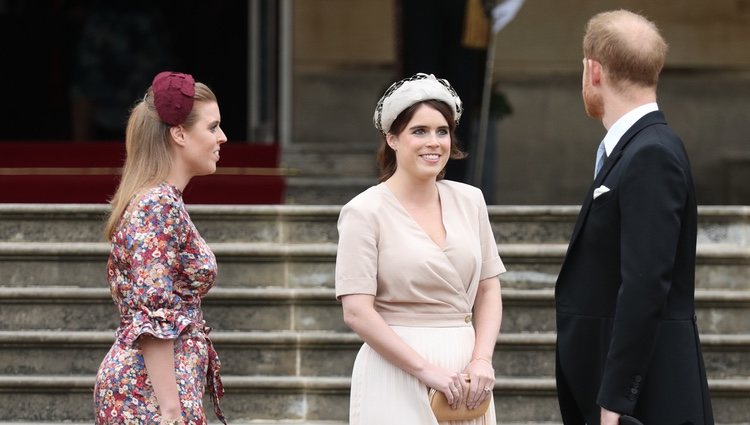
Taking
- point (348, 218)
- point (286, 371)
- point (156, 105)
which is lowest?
point (286, 371)

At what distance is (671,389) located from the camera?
365 cm

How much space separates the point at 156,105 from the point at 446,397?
115 centimetres

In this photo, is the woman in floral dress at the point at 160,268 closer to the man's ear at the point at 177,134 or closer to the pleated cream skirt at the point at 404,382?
the man's ear at the point at 177,134

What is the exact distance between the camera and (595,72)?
3.75 m

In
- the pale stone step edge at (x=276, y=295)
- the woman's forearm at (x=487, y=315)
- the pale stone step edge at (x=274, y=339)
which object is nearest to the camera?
the woman's forearm at (x=487, y=315)

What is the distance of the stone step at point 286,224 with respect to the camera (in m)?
6.81

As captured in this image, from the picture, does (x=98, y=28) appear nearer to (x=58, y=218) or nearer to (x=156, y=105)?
(x=58, y=218)

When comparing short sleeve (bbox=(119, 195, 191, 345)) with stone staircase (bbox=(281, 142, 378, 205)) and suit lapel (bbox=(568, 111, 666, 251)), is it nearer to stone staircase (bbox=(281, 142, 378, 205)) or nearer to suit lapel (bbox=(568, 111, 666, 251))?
suit lapel (bbox=(568, 111, 666, 251))

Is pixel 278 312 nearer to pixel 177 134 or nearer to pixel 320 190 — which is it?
pixel 177 134

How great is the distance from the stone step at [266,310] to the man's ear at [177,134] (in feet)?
8.30

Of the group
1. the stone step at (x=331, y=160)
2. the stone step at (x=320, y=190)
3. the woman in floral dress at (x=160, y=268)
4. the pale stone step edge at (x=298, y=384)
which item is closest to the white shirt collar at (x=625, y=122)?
the woman in floral dress at (x=160, y=268)

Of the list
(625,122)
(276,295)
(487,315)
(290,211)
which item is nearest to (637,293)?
(625,122)

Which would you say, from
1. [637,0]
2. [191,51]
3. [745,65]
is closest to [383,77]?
[637,0]

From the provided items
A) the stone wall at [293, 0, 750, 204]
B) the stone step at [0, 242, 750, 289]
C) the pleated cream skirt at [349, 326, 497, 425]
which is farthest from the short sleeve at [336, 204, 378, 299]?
the stone wall at [293, 0, 750, 204]
